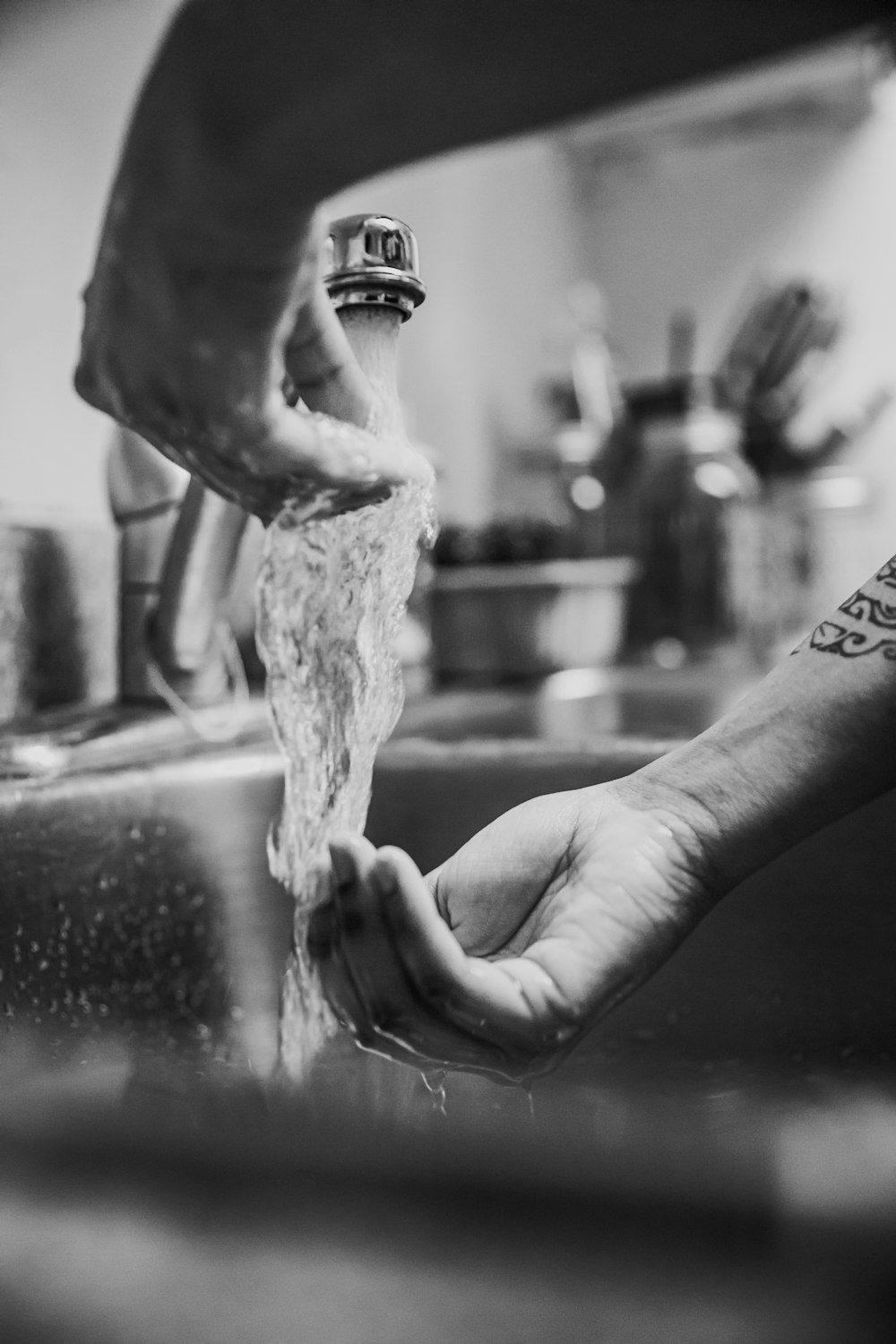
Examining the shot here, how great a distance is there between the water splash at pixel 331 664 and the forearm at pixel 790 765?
0.10 meters

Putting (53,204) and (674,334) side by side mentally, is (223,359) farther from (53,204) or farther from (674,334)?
(674,334)

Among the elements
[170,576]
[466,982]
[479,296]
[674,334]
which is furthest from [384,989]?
[674,334]

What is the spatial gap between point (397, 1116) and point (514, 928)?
10 centimetres

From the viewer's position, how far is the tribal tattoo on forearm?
16.0 inches

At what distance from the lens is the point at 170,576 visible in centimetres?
58

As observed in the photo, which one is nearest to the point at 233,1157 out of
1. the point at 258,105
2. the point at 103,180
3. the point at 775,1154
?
the point at 775,1154

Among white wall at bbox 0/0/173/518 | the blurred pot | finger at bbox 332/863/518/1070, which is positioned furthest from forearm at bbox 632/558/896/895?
the blurred pot

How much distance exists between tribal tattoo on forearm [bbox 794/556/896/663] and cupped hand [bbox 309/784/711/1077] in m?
0.09

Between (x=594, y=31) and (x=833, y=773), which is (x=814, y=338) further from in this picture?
→ (x=594, y=31)

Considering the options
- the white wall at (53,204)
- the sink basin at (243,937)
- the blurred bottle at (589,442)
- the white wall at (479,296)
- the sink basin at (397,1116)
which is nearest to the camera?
the sink basin at (397,1116)

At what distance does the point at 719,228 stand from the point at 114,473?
1404 millimetres

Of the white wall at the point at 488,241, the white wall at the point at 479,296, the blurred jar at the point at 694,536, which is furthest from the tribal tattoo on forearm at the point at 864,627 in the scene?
the blurred jar at the point at 694,536

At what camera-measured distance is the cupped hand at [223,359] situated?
0.23 m

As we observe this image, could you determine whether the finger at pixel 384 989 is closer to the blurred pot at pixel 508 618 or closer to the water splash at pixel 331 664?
the water splash at pixel 331 664
